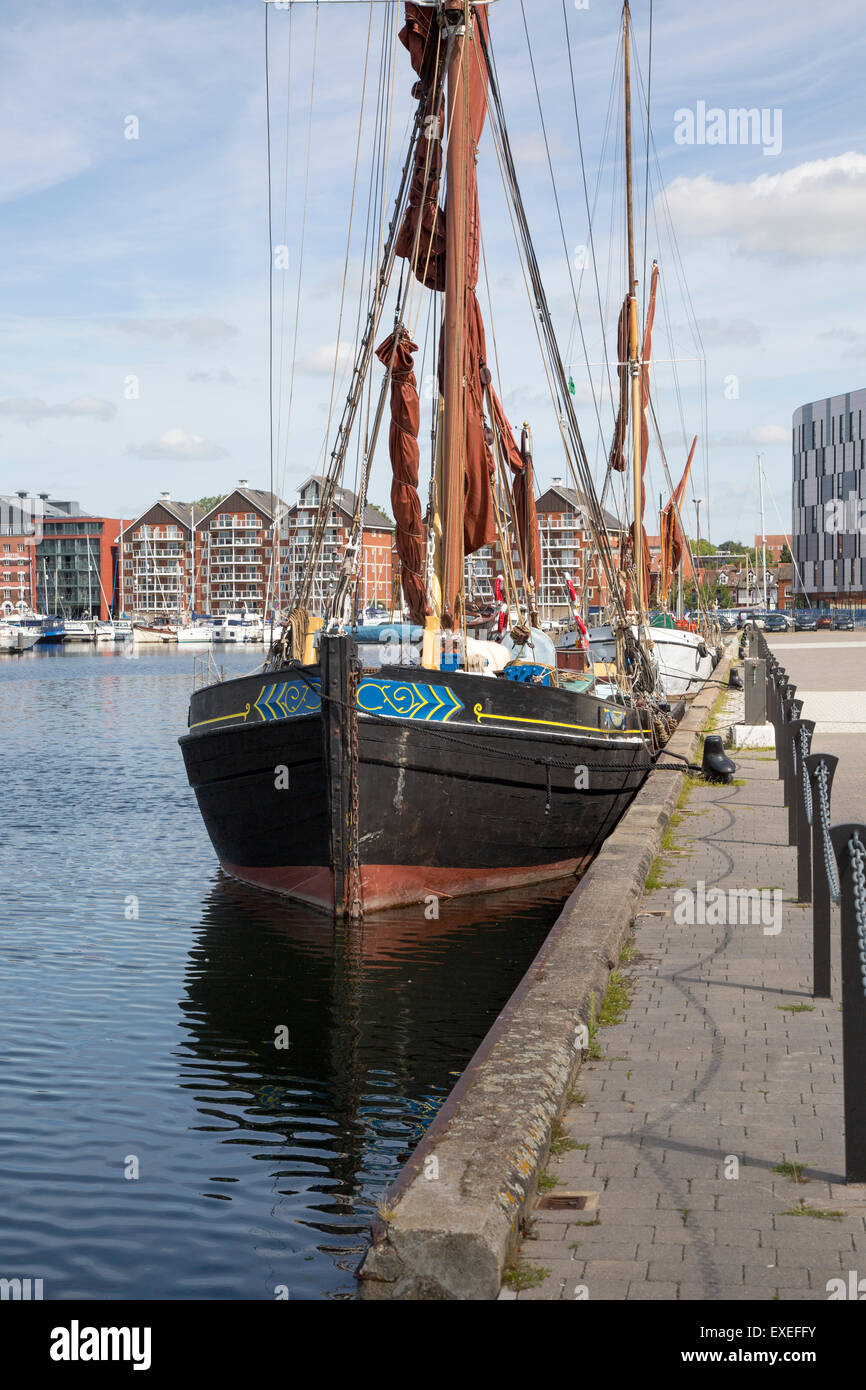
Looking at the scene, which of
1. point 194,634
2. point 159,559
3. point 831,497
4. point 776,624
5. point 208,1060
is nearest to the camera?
point 208,1060

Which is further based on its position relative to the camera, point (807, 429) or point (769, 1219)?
point (807, 429)

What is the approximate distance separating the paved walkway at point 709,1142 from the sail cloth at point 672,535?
30.9 metres

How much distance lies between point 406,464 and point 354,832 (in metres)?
4.54

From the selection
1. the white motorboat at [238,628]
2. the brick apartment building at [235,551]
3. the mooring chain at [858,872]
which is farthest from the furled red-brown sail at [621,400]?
the brick apartment building at [235,551]

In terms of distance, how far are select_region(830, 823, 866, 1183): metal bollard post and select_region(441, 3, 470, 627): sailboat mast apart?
9644 mm

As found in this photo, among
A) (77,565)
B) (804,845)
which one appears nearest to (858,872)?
(804,845)

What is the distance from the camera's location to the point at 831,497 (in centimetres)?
13412

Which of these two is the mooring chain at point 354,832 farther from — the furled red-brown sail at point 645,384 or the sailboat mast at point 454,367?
the furled red-brown sail at point 645,384

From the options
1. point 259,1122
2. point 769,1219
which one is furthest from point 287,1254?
point 769,1219

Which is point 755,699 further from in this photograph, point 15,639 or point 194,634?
point 194,634

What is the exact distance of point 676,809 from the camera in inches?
577

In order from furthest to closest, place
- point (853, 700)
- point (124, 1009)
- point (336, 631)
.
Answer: point (853, 700) < point (336, 631) < point (124, 1009)

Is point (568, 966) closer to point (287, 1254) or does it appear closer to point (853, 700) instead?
point (287, 1254)
